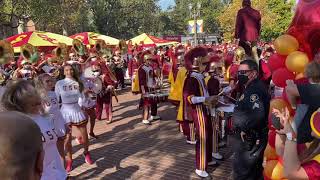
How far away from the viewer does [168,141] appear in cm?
874

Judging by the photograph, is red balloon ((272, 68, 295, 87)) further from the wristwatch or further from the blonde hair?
the blonde hair

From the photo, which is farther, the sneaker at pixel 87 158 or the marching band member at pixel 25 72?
the marching band member at pixel 25 72

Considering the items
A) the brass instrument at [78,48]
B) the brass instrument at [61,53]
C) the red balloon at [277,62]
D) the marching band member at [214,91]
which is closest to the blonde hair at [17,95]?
the red balloon at [277,62]

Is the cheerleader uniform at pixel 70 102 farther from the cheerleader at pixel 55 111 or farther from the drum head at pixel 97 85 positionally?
the drum head at pixel 97 85

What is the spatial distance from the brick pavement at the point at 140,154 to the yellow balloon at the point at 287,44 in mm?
2973

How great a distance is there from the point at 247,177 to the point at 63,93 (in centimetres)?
338

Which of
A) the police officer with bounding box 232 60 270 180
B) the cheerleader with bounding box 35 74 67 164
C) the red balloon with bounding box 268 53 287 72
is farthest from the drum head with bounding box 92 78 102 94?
the red balloon with bounding box 268 53 287 72

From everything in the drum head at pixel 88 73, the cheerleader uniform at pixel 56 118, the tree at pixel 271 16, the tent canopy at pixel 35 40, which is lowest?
the cheerleader uniform at pixel 56 118

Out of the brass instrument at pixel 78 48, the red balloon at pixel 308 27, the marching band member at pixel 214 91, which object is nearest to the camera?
the red balloon at pixel 308 27

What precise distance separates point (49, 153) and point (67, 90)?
2.99 metres

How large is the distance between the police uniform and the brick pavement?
125 centimetres

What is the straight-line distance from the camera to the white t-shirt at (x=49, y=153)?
3914mm

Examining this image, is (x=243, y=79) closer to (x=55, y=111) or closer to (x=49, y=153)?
(x=49, y=153)

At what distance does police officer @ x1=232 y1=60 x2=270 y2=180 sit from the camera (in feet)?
15.7
